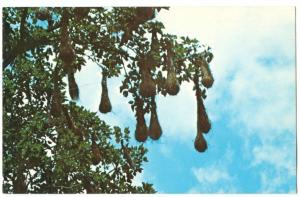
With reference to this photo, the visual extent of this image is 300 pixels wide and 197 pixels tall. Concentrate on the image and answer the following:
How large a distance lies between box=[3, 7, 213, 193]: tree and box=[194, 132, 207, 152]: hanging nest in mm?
539

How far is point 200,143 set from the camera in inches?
256

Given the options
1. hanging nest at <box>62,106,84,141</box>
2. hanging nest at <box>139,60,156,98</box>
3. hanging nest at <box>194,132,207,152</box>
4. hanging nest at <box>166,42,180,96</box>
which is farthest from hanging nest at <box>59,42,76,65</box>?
hanging nest at <box>62,106,84,141</box>

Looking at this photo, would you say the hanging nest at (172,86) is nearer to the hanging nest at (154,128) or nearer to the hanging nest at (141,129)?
the hanging nest at (154,128)

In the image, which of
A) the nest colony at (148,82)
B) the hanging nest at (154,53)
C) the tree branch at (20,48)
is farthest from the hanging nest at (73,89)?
the tree branch at (20,48)

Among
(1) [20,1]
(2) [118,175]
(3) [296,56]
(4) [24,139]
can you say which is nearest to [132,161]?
(2) [118,175]

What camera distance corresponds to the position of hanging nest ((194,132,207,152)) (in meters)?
6.50

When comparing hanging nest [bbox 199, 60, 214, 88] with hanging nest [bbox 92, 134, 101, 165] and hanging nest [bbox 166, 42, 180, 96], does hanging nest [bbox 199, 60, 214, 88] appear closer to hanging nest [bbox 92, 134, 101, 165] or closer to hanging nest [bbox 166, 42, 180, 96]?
hanging nest [bbox 166, 42, 180, 96]

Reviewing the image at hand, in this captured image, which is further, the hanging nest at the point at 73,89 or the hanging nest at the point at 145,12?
the hanging nest at the point at 73,89

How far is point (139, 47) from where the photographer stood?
8312 mm

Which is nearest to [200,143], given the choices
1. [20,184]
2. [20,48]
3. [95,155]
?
[95,155]

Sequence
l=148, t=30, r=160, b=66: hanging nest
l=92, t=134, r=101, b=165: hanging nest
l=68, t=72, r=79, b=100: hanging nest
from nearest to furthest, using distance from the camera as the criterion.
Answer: l=68, t=72, r=79, b=100: hanging nest < l=148, t=30, r=160, b=66: hanging nest < l=92, t=134, r=101, b=165: hanging nest

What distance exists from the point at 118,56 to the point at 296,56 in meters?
2.97

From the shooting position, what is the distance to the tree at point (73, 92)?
25.9 ft

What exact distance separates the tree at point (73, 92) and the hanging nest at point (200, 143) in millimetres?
539
